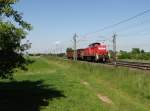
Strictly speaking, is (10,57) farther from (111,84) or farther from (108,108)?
(111,84)

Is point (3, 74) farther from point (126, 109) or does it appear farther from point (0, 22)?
point (126, 109)

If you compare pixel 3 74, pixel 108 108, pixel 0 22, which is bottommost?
pixel 108 108

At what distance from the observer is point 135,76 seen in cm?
3036

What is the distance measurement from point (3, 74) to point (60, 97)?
5.85 meters

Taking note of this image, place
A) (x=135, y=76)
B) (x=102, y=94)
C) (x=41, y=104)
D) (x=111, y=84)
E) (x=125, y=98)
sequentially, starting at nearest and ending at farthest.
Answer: (x=41, y=104) < (x=125, y=98) < (x=102, y=94) < (x=135, y=76) < (x=111, y=84)

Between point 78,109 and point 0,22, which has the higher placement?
point 0,22

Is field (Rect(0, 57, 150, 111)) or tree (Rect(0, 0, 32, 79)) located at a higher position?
tree (Rect(0, 0, 32, 79))

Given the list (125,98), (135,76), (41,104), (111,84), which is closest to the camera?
(41,104)

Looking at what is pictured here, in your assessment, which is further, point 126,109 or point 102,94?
point 102,94

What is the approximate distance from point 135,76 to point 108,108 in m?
9.54

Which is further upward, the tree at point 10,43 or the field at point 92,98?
the tree at point 10,43

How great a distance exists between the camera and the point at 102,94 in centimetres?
2744

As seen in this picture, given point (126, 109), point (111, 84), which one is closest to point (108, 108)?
point (126, 109)

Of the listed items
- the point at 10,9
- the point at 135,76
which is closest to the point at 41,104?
the point at 10,9
